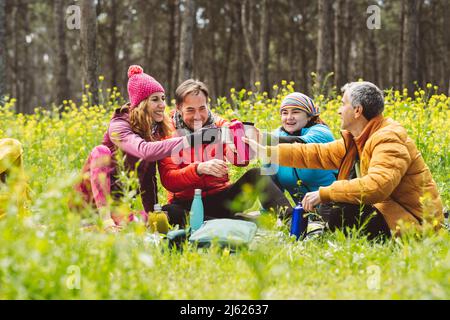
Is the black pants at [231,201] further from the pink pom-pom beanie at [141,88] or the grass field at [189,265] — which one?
the pink pom-pom beanie at [141,88]

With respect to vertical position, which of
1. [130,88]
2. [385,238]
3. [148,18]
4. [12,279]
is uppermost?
[148,18]

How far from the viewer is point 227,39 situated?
28.6m

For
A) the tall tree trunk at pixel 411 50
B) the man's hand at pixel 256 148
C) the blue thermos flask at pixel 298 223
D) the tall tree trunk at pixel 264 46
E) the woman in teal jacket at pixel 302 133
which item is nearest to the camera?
the blue thermos flask at pixel 298 223

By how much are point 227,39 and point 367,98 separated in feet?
83.6

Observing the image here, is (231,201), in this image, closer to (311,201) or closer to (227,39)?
(311,201)

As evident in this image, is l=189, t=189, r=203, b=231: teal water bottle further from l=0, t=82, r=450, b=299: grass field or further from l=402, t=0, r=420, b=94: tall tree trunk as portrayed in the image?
l=402, t=0, r=420, b=94: tall tree trunk

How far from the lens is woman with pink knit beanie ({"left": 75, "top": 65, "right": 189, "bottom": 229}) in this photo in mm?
4207

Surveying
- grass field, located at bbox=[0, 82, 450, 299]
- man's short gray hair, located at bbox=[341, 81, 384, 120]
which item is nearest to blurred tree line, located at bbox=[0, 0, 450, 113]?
man's short gray hair, located at bbox=[341, 81, 384, 120]

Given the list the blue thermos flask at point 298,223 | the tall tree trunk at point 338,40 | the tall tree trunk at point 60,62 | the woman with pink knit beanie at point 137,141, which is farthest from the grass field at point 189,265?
the tall tree trunk at point 338,40

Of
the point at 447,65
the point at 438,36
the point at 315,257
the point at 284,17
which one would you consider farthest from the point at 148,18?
the point at 315,257

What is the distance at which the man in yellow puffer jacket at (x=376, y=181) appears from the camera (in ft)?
11.9

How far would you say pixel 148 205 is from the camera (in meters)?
4.71
